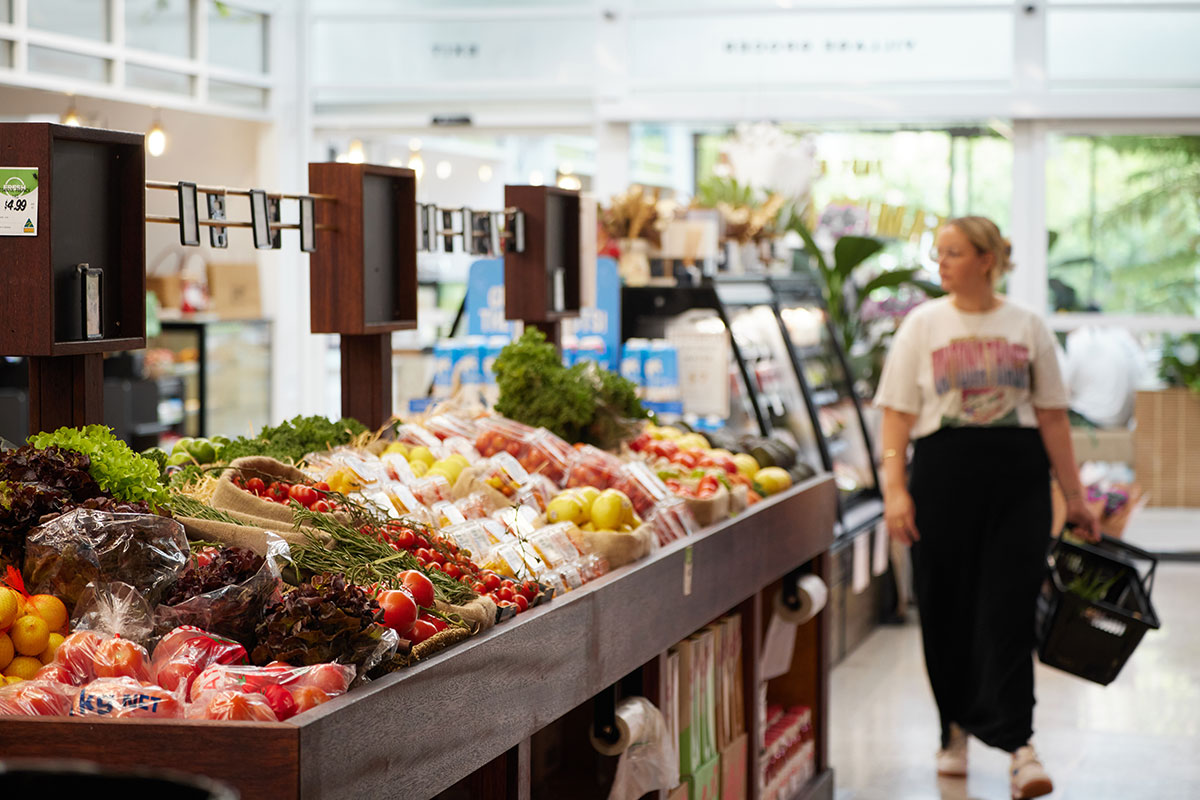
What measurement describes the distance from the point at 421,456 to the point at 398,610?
126 cm

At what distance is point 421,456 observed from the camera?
345 cm

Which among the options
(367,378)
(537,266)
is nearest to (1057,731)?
(537,266)

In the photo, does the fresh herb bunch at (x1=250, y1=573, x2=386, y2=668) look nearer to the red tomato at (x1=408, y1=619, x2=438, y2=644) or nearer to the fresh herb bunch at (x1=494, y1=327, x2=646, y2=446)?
the red tomato at (x1=408, y1=619, x2=438, y2=644)

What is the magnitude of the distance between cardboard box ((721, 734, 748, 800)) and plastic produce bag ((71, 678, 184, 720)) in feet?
6.96

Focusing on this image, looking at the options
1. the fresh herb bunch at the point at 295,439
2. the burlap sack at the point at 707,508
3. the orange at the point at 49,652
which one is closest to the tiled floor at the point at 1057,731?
the burlap sack at the point at 707,508

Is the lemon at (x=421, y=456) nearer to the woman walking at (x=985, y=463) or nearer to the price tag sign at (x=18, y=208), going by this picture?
the price tag sign at (x=18, y=208)

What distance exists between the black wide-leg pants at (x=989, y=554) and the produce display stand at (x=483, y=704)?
2.12 ft

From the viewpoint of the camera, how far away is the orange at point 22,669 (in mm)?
1982

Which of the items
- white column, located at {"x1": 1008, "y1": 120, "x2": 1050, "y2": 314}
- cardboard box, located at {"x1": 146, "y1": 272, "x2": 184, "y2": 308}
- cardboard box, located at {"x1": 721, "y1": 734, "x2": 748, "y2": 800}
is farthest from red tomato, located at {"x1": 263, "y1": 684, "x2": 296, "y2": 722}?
white column, located at {"x1": 1008, "y1": 120, "x2": 1050, "y2": 314}

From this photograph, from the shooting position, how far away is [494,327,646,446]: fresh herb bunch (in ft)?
13.1

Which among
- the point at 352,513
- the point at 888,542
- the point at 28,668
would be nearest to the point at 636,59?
the point at 888,542

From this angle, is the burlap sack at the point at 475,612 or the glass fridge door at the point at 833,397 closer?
the burlap sack at the point at 475,612

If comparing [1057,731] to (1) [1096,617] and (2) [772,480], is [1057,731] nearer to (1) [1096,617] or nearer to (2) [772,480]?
(1) [1096,617]

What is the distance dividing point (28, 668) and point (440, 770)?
0.59m
